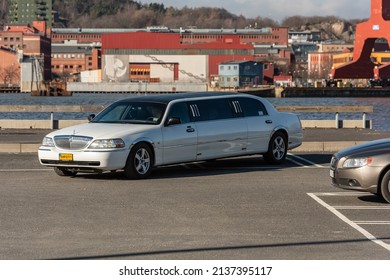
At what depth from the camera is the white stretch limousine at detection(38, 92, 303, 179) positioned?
1803 cm

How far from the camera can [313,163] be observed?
21.5 metres

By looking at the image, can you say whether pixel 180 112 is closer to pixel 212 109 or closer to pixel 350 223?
pixel 212 109

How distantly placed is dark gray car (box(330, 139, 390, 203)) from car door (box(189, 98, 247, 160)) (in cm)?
410

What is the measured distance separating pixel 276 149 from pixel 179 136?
2.83m

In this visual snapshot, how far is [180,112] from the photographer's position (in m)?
19.3

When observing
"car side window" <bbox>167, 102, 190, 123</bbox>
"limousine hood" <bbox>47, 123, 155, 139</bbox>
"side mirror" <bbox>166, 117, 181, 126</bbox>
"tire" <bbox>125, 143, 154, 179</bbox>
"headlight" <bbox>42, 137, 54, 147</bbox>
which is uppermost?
"car side window" <bbox>167, 102, 190, 123</bbox>

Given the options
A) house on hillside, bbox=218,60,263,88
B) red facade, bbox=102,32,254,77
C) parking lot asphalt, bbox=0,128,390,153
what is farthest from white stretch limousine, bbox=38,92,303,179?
red facade, bbox=102,32,254,77

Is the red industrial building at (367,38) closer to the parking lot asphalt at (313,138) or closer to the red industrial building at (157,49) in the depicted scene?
the red industrial building at (157,49)

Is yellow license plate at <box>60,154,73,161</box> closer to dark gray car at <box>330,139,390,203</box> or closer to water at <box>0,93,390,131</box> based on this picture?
dark gray car at <box>330,139,390,203</box>

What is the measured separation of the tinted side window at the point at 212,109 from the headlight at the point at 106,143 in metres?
1.99

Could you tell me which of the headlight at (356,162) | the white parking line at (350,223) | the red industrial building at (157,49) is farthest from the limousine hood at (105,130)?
the red industrial building at (157,49)

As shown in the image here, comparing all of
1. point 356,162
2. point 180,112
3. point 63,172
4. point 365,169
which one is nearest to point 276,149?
point 180,112

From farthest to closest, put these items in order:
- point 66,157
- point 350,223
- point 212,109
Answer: point 212,109
point 66,157
point 350,223
